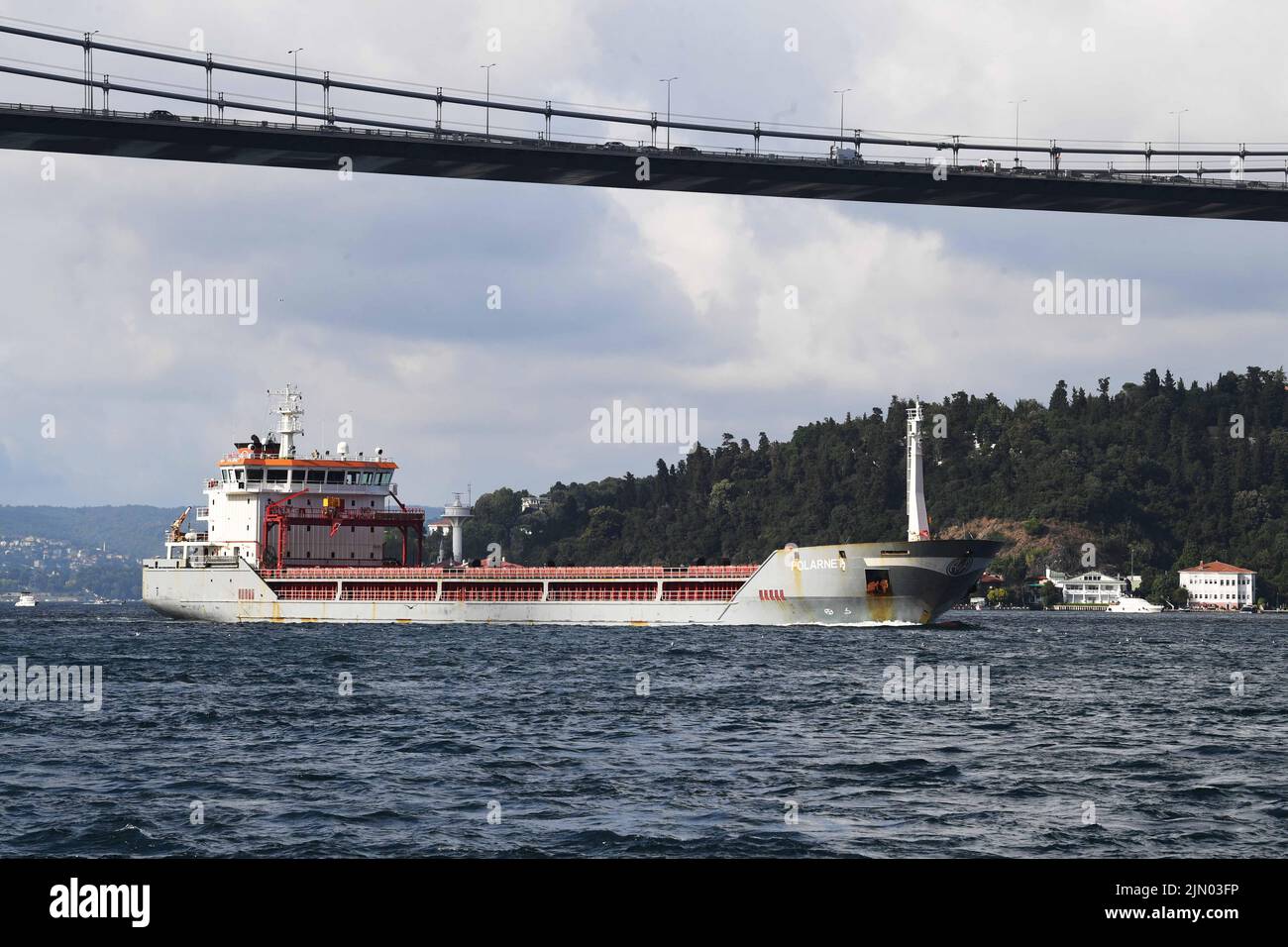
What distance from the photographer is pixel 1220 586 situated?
168m

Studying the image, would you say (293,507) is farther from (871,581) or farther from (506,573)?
(871,581)

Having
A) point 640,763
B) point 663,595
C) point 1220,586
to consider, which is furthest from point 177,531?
point 1220,586

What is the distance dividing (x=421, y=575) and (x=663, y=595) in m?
13.8

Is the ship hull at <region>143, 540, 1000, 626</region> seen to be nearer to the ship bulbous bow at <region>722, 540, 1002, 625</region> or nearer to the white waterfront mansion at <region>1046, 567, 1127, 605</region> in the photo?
the ship bulbous bow at <region>722, 540, 1002, 625</region>

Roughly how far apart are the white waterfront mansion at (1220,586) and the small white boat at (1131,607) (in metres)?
6.94

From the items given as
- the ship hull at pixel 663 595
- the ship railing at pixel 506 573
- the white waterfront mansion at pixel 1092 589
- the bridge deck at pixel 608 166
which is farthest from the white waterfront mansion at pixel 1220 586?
the ship hull at pixel 663 595

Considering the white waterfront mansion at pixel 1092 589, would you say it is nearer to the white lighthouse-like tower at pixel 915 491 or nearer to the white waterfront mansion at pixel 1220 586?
the white waterfront mansion at pixel 1220 586

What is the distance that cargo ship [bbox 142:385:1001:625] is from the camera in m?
61.9

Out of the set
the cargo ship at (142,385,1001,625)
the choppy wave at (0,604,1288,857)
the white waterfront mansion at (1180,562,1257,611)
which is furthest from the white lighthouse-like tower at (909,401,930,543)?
the white waterfront mansion at (1180,562,1257,611)

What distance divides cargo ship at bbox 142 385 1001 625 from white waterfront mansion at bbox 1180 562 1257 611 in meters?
102

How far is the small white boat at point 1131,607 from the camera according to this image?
157 m
